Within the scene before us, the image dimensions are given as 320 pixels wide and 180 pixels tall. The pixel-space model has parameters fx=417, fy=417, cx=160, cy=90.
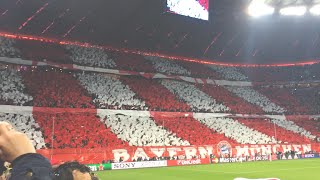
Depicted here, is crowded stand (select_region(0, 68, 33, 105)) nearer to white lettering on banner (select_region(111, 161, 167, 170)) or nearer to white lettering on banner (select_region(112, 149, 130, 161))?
white lettering on banner (select_region(112, 149, 130, 161))

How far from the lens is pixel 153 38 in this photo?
57.7m

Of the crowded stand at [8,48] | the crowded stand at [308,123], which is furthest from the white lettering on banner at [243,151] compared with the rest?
the crowded stand at [8,48]

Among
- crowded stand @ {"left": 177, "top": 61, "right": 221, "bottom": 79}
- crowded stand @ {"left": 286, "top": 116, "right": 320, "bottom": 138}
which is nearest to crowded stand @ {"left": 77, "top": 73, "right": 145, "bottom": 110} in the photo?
crowded stand @ {"left": 177, "top": 61, "right": 221, "bottom": 79}

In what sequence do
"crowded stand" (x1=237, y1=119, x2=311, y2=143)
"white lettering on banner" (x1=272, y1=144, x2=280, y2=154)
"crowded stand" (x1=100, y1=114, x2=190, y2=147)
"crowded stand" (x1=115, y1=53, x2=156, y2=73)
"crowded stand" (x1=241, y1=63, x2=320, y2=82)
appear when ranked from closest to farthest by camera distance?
"crowded stand" (x1=100, y1=114, x2=190, y2=147) < "white lettering on banner" (x1=272, y1=144, x2=280, y2=154) < "crowded stand" (x1=237, y1=119, x2=311, y2=143) < "crowded stand" (x1=115, y1=53, x2=156, y2=73) < "crowded stand" (x1=241, y1=63, x2=320, y2=82)

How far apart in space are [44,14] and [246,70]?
114ft

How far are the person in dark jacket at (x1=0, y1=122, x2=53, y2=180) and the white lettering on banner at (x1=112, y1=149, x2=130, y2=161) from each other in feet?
108

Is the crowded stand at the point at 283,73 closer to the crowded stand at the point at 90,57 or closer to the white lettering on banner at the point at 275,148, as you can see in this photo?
the white lettering on banner at the point at 275,148

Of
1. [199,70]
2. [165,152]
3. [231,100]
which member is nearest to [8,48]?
[165,152]

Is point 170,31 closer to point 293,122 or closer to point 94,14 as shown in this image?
point 94,14

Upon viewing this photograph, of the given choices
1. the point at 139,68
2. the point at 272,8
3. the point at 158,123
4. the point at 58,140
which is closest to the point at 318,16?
the point at 272,8

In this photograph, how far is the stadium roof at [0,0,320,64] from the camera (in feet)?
155

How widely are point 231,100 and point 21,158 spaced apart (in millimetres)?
55345

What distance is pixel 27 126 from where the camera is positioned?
35.2 m

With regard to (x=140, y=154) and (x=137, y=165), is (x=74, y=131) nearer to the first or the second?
(x=140, y=154)
